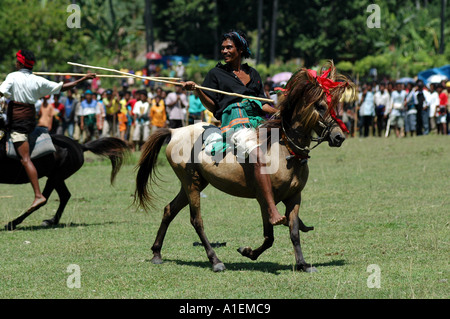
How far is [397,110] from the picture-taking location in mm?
26859

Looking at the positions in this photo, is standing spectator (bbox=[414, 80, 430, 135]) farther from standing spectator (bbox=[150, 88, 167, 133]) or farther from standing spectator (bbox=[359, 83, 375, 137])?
standing spectator (bbox=[150, 88, 167, 133])

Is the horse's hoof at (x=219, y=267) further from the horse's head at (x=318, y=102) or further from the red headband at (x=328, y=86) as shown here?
the red headband at (x=328, y=86)

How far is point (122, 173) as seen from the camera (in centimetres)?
1919

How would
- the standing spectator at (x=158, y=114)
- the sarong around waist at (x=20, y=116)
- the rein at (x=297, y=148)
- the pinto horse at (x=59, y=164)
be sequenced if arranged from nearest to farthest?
the rein at (x=297, y=148), the sarong around waist at (x=20, y=116), the pinto horse at (x=59, y=164), the standing spectator at (x=158, y=114)

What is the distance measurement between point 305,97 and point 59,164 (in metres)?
5.42

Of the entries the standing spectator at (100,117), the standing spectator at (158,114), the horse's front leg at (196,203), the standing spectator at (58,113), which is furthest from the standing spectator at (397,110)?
the horse's front leg at (196,203)

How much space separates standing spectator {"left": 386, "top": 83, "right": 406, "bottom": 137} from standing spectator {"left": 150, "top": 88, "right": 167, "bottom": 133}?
831 centimetres

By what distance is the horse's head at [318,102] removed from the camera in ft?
25.0

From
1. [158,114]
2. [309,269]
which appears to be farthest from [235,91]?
[158,114]

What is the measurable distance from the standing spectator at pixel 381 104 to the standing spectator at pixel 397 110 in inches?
11.9

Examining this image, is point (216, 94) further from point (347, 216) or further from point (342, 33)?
point (342, 33)

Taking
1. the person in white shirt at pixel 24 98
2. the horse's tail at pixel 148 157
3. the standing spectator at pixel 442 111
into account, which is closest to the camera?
the horse's tail at pixel 148 157

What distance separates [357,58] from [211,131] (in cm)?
4905
